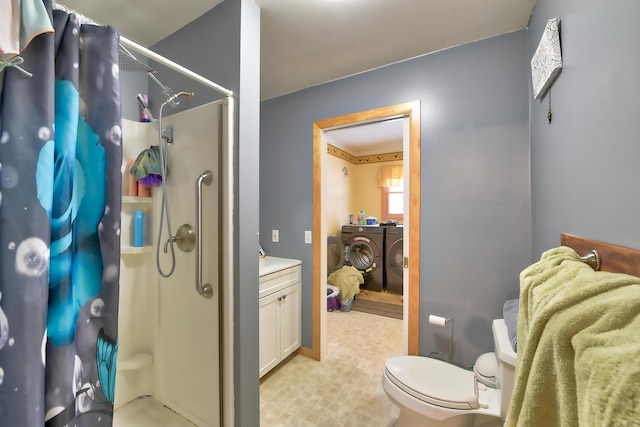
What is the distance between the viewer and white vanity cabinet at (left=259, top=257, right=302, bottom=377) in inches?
76.4

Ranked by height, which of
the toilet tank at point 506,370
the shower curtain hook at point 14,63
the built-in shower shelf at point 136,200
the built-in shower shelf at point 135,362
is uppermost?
the shower curtain hook at point 14,63

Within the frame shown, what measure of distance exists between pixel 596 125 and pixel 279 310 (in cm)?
208

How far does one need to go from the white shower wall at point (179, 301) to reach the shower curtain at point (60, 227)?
0.56m

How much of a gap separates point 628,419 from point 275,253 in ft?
7.91

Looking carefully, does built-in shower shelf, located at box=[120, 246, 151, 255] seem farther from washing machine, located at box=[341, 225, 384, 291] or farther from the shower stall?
washing machine, located at box=[341, 225, 384, 291]

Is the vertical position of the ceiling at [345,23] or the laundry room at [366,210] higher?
the ceiling at [345,23]

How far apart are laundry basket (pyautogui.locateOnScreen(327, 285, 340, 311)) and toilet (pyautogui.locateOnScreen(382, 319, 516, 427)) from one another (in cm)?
200

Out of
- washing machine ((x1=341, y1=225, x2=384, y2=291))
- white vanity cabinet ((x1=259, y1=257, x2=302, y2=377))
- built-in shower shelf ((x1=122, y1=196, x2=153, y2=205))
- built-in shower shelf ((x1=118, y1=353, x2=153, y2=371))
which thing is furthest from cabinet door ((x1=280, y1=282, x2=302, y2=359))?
washing machine ((x1=341, y1=225, x2=384, y2=291))

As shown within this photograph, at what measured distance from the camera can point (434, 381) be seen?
1344 millimetres

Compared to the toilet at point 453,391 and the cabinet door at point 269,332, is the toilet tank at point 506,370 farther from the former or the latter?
the cabinet door at point 269,332

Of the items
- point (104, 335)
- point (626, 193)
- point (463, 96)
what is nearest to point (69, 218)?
point (104, 335)

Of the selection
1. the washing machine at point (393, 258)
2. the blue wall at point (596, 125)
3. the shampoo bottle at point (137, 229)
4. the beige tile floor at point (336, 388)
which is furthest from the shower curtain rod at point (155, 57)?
the washing machine at point (393, 258)

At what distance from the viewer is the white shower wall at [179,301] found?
52.1 inches

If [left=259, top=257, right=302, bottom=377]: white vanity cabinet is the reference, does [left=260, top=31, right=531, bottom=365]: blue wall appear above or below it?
above
